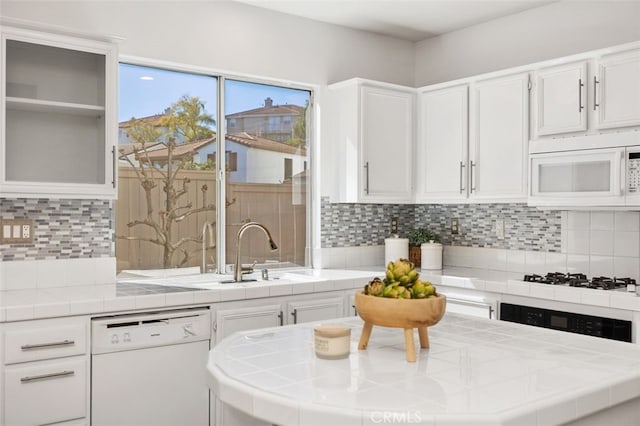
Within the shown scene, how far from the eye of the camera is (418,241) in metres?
4.70

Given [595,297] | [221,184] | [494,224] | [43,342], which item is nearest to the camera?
[43,342]

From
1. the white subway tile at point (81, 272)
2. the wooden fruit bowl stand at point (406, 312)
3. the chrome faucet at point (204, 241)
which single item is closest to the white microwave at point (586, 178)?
the wooden fruit bowl stand at point (406, 312)

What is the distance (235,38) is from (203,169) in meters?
0.92

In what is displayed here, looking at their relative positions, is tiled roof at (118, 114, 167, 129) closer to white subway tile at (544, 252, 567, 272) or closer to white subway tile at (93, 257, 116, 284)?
white subway tile at (93, 257, 116, 284)

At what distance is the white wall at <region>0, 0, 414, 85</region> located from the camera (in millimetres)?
3516

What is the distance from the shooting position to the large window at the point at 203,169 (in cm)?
378

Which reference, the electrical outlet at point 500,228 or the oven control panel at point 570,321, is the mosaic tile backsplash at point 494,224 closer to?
the electrical outlet at point 500,228

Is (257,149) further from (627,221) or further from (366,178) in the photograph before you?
(627,221)

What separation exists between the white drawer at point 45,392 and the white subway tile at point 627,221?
3.14 meters

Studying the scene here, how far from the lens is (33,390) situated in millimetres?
2717

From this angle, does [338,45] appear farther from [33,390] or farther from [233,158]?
[33,390]

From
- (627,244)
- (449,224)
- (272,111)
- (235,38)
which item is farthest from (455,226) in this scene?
(235,38)

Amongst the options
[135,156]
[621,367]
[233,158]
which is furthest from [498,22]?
[621,367]

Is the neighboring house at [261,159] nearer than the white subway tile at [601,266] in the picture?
No
